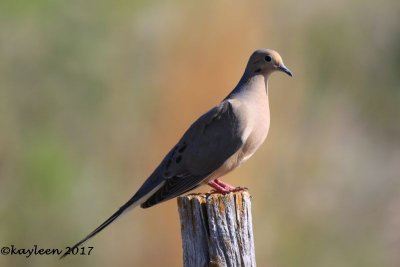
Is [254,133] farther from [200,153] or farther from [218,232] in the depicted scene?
[218,232]

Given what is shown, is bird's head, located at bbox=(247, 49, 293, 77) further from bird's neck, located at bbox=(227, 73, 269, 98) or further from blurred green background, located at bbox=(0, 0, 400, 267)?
blurred green background, located at bbox=(0, 0, 400, 267)

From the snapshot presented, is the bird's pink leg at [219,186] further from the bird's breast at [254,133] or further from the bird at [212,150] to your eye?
the bird's breast at [254,133]

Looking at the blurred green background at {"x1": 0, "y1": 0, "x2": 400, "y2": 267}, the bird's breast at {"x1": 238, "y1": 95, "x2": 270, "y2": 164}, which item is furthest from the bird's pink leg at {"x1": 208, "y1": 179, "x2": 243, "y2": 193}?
the blurred green background at {"x1": 0, "y1": 0, "x2": 400, "y2": 267}

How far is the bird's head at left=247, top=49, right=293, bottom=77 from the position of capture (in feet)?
18.1

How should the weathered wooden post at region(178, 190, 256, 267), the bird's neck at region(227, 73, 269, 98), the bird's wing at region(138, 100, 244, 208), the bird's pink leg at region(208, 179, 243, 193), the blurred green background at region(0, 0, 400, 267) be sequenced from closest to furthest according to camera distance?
the weathered wooden post at region(178, 190, 256, 267) < the bird's pink leg at region(208, 179, 243, 193) < the bird's wing at region(138, 100, 244, 208) < the bird's neck at region(227, 73, 269, 98) < the blurred green background at region(0, 0, 400, 267)

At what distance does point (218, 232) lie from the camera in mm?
4312

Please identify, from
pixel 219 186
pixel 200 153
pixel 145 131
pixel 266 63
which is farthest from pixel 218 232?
pixel 145 131

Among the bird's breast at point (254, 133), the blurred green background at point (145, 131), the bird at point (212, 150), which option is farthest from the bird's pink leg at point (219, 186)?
the blurred green background at point (145, 131)

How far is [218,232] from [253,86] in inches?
53.5

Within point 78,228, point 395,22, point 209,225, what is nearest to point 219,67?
point 78,228

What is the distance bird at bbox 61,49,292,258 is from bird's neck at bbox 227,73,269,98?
0.02 meters

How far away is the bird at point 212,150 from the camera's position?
5.20 metres

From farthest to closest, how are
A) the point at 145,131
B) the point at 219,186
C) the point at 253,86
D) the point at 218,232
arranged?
the point at 145,131
the point at 253,86
the point at 219,186
the point at 218,232

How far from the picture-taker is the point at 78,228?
23.0 feet
